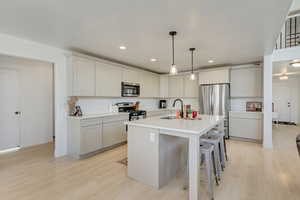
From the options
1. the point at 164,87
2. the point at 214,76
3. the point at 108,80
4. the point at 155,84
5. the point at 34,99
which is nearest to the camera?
the point at 108,80

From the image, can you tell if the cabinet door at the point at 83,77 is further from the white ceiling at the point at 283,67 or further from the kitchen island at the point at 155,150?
the white ceiling at the point at 283,67

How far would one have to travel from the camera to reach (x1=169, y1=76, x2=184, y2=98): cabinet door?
5.84 metres

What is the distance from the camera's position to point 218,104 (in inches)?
184

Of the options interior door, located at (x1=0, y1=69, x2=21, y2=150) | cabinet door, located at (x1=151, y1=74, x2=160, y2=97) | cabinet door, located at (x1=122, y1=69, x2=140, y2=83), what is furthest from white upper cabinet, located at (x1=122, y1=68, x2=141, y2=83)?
interior door, located at (x1=0, y1=69, x2=21, y2=150)

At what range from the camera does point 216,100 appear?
185 inches

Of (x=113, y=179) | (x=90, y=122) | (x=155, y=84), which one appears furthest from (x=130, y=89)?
(x=113, y=179)

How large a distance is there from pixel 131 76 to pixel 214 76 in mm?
2714

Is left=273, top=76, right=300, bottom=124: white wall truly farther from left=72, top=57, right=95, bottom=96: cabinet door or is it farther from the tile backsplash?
left=72, top=57, right=95, bottom=96: cabinet door

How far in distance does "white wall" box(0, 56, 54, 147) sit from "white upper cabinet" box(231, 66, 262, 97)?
577cm

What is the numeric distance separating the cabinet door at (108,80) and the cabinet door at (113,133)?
82 centimetres

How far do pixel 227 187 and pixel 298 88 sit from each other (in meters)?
7.76

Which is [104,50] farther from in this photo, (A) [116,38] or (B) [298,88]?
(B) [298,88]

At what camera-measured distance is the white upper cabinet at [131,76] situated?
4.53 m

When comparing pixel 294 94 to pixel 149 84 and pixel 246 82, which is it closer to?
pixel 246 82
